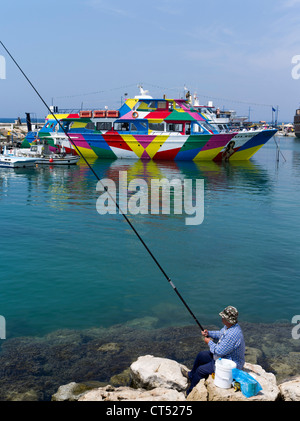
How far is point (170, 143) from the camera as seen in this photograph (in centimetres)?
4175

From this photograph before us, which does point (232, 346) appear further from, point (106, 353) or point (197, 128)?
point (197, 128)

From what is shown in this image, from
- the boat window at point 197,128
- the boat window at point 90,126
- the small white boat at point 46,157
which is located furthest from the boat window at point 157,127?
the small white boat at point 46,157

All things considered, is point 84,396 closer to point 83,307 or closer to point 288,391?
point 288,391

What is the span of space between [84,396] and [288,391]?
3078 mm

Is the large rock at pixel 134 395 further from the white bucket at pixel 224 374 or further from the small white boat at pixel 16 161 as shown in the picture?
the small white boat at pixel 16 161

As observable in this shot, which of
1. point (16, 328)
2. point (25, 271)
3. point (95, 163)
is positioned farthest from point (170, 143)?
point (16, 328)

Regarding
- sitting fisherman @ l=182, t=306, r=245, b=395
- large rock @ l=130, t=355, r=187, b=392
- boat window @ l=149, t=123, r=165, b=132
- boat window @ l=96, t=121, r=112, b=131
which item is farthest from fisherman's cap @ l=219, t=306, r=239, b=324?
boat window @ l=96, t=121, r=112, b=131

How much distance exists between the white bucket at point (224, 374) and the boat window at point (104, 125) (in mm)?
40418

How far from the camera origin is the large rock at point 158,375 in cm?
653

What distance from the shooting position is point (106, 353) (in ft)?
26.6

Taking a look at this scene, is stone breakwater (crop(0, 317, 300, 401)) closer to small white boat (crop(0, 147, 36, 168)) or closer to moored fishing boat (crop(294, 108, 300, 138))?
small white boat (crop(0, 147, 36, 168))

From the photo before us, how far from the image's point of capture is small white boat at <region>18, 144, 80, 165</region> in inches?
1535

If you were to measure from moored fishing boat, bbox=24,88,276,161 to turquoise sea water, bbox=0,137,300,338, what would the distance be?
17.8 m

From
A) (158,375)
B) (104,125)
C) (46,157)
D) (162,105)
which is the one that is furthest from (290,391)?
(104,125)
